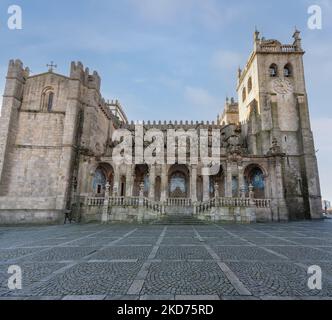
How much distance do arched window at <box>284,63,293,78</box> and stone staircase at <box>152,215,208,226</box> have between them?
26.2 metres

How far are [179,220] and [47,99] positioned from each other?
2022cm

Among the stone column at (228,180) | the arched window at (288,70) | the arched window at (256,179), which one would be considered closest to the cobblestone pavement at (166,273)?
the stone column at (228,180)

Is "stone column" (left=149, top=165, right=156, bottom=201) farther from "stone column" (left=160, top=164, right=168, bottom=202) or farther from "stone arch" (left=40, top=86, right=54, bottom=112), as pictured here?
"stone arch" (left=40, top=86, right=54, bottom=112)

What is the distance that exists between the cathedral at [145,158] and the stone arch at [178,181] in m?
0.14

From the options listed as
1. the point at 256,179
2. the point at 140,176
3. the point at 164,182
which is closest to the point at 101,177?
the point at 140,176

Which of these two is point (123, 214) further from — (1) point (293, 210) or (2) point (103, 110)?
(1) point (293, 210)

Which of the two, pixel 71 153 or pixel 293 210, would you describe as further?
pixel 293 210

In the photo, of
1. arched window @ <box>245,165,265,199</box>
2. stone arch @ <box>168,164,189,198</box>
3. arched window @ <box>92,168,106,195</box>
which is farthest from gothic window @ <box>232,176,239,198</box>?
arched window @ <box>92,168,106,195</box>

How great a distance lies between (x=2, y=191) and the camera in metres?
20.1

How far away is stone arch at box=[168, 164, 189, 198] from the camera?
27.4 meters

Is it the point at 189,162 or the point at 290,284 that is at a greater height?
the point at 189,162
